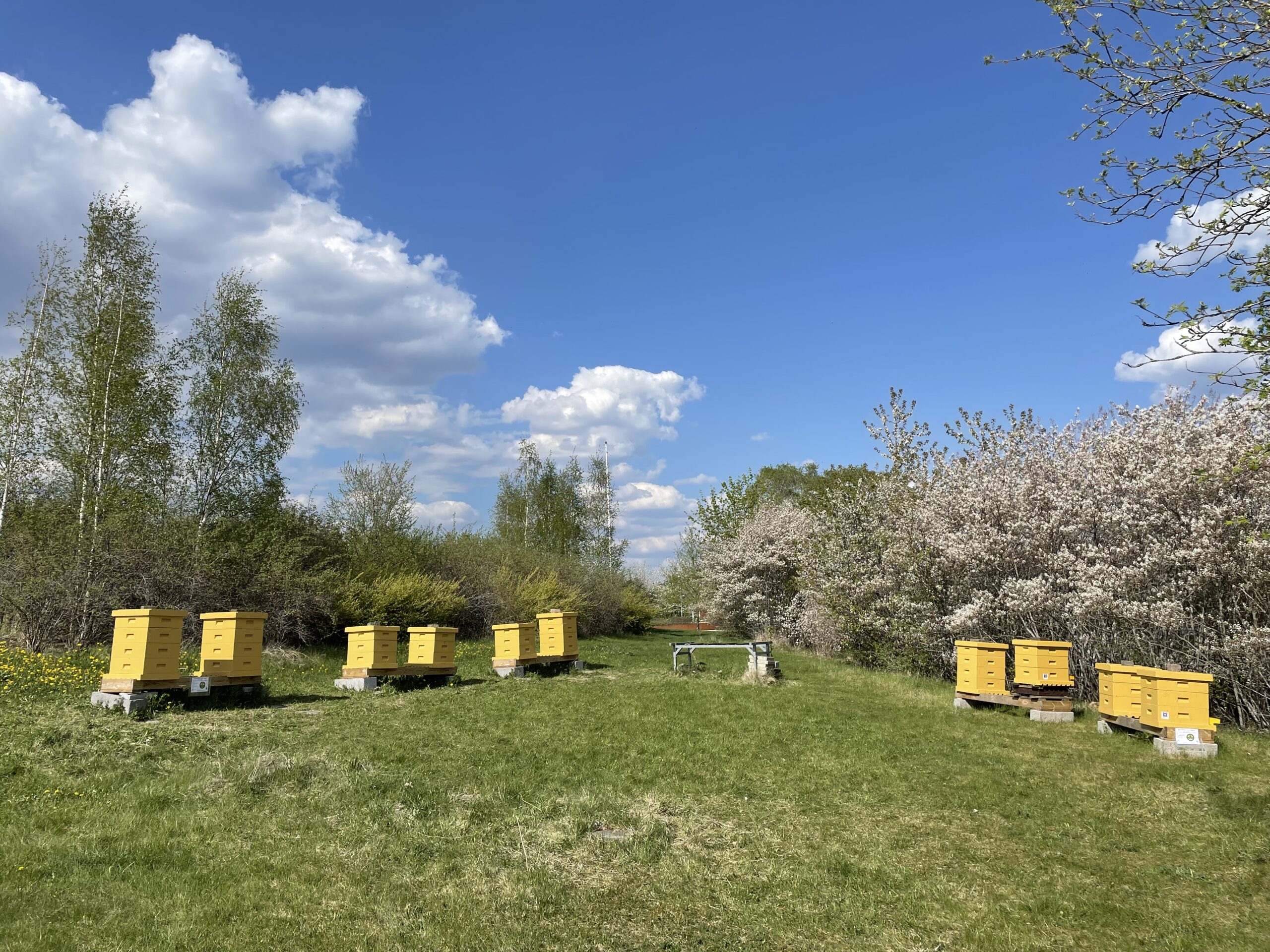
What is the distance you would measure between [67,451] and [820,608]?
63.2 ft

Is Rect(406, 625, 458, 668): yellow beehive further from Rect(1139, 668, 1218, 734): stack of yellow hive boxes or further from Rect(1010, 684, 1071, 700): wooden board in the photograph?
Rect(1139, 668, 1218, 734): stack of yellow hive boxes

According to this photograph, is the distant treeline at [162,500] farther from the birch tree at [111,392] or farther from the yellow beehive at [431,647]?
the yellow beehive at [431,647]

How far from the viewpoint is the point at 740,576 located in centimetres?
3219

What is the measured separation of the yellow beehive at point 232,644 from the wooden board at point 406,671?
1922mm

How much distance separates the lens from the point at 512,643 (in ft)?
51.7

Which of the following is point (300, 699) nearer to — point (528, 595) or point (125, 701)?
point (125, 701)

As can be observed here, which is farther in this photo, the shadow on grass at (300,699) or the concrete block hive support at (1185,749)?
the shadow on grass at (300,699)

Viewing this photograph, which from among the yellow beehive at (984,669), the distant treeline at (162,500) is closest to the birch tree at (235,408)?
the distant treeline at (162,500)

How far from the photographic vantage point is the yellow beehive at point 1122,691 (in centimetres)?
1048

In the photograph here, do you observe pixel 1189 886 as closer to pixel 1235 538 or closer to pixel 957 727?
pixel 957 727

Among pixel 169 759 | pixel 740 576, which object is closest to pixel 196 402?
pixel 169 759

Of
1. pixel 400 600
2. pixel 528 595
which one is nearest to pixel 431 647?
pixel 400 600

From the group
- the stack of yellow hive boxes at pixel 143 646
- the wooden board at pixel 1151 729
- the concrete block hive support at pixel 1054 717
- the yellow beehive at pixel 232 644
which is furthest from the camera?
the concrete block hive support at pixel 1054 717

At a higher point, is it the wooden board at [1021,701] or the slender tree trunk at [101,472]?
the slender tree trunk at [101,472]
